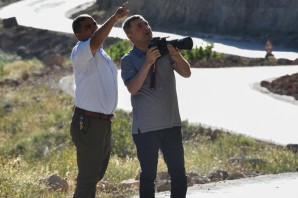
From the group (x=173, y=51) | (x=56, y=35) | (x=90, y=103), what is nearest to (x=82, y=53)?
(x=90, y=103)

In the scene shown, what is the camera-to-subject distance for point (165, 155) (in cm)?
729

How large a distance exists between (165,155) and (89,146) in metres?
0.69

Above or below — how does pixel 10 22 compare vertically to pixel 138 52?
below

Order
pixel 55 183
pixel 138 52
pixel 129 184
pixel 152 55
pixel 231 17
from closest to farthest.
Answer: pixel 152 55, pixel 138 52, pixel 55 183, pixel 129 184, pixel 231 17

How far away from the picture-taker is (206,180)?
32.3 feet

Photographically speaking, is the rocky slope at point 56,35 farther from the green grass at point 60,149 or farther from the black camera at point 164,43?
the black camera at point 164,43

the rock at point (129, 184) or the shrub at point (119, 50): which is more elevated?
the rock at point (129, 184)

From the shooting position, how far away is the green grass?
9750 millimetres

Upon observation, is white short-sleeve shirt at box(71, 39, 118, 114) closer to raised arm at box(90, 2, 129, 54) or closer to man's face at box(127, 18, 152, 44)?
raised arm at box(90, 2, 129, 54)

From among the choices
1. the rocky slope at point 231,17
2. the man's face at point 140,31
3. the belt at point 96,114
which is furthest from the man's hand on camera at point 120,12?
the rocky slope at point 231,17

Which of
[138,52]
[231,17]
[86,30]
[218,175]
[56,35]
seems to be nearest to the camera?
[86,30]

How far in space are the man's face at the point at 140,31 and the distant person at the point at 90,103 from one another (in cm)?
23

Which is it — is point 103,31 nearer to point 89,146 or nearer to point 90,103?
point 90,103

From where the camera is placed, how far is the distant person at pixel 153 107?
715 cm
